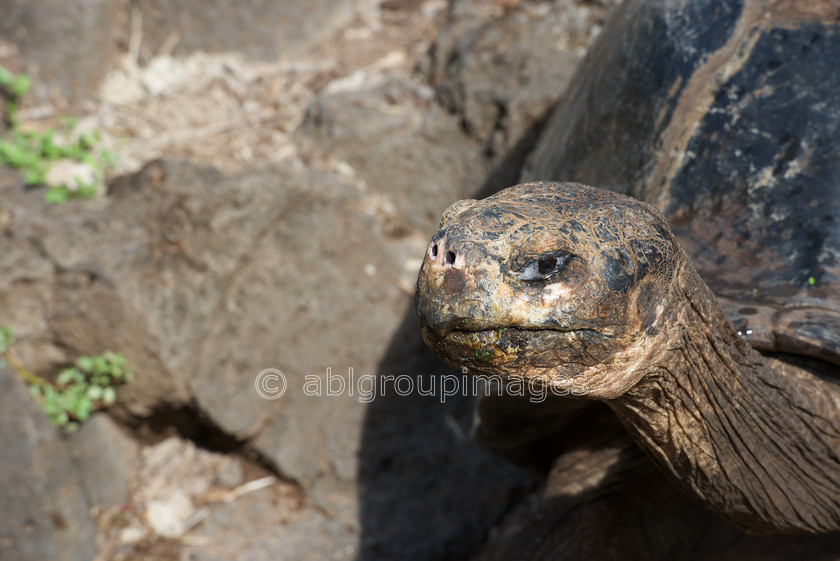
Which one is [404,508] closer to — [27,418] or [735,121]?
[27,418]

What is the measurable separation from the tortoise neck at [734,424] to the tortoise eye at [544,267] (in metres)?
0.27

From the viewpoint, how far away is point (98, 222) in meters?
2.88

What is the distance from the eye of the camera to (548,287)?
44.2 inches

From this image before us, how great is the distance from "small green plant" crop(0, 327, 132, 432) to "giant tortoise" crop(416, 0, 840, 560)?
4.90ft

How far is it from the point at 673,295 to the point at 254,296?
2.04m

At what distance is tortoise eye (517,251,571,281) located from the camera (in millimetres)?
1110

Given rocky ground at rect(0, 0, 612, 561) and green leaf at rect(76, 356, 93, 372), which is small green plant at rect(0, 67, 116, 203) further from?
green leaf at rect(76, 356, 93, 372)

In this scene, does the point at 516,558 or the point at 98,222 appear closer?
the point at 516,558

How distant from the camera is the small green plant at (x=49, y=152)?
2996 mm

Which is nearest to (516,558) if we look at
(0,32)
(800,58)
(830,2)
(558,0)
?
(800,58)

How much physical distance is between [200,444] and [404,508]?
890 millimetres

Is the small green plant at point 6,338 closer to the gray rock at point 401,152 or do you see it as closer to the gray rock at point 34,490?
the gray rock at point 34,490

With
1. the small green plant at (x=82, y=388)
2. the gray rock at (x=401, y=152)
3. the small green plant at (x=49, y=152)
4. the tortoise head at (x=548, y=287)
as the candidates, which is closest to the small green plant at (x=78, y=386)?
the small green plant at (x=82, y=388)

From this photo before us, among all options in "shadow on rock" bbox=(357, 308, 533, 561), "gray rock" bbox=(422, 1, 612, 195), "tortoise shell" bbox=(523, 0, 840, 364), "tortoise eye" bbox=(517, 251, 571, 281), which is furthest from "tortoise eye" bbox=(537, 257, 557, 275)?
"gray rock" bbox=(422, 1, 612, 195)
